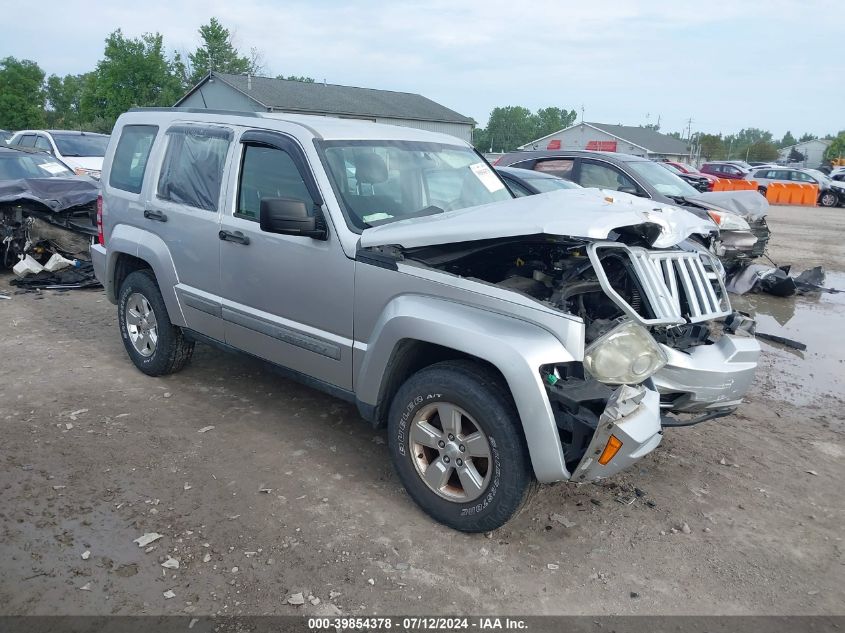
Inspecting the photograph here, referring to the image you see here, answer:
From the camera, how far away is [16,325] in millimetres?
6828

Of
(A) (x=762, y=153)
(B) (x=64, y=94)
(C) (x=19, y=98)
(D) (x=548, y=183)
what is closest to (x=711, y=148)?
(A) (x=762, y=153)

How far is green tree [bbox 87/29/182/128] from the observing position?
5012 centimetres

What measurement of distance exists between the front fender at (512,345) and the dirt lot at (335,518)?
630mm

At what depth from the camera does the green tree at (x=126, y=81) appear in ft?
164

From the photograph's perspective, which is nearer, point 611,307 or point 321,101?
point 611,307

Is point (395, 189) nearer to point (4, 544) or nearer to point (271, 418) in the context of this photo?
point (271, 418)

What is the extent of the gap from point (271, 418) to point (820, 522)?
3.41m

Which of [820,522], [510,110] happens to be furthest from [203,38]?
[820,522]

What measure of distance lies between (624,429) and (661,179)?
25.6 feet

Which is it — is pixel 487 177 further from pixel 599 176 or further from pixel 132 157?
pixel 599 176

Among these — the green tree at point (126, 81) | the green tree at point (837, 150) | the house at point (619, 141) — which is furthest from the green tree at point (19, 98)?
the green tree at point (837, 150)

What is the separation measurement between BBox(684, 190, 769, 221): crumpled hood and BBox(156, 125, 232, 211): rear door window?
7.01 meters

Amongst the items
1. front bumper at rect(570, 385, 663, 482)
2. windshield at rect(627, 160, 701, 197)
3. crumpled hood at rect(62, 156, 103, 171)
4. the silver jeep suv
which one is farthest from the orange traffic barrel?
front bumper at rect(570, 385, 663, 482)

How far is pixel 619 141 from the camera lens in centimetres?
6762
